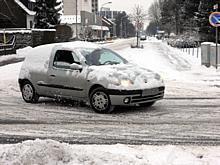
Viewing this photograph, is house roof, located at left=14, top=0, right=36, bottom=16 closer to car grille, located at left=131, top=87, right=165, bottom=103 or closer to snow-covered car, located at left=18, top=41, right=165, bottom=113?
snow-covered car, located at left=18, top=41, right=165, bottom=113

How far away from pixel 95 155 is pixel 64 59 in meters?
5.43

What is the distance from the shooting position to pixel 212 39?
161ft

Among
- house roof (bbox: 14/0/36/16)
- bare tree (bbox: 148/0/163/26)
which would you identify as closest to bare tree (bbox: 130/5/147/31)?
house roof (bbox: 14/0/36/16)

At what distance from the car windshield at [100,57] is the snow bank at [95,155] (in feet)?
13.4

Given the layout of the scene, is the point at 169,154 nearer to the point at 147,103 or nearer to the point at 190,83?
the point at 147,103

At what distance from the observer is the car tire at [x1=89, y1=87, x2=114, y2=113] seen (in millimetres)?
9664

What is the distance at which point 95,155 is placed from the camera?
5586 mm

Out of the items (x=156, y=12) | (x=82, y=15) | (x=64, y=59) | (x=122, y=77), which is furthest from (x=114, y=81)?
(x=156, y=12)

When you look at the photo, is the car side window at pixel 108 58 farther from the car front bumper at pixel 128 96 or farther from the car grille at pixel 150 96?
the car grille at pixel 150 96

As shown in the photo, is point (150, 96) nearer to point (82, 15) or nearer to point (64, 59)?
point (64, 59)

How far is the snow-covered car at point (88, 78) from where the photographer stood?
31.4 ft

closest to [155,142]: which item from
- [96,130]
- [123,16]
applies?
[96,130]

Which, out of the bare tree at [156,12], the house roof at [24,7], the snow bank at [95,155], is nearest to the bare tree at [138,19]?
the house roof at [24,7]

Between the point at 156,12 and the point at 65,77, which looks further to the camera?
the point at 156,12
